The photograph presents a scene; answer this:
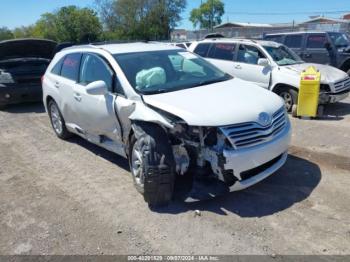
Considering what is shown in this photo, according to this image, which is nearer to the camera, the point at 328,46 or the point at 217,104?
the point at 217,104

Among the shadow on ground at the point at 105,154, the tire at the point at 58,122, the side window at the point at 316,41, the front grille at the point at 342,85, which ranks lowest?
the shadow on ground at the point at 105,154

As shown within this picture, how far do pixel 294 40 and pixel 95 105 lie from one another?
9.17 m

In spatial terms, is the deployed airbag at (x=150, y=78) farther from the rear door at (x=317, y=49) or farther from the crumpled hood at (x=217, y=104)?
the rear door at (x=317, y=49)

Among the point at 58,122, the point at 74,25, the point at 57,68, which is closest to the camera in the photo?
the point at 57,68

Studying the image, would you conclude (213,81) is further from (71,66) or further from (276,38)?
(276,38)

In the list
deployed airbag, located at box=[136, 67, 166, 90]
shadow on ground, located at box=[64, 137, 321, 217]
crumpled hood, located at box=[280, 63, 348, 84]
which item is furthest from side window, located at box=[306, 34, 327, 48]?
deployed airbag, located at box=[136, 67, 166, 90]

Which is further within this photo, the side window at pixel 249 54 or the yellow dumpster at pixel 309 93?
the side window at pixel 249 54

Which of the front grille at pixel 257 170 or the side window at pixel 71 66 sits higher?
the side window at pixel 71 66

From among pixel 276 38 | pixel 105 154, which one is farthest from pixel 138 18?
pixel 105 154

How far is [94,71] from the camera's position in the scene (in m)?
4.85

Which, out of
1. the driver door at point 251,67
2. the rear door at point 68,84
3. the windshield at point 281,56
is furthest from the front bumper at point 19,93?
the windshield at point 281,56

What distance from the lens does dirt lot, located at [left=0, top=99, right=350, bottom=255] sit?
317cm

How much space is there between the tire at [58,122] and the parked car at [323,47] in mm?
8553

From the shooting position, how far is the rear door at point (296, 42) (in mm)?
11500
